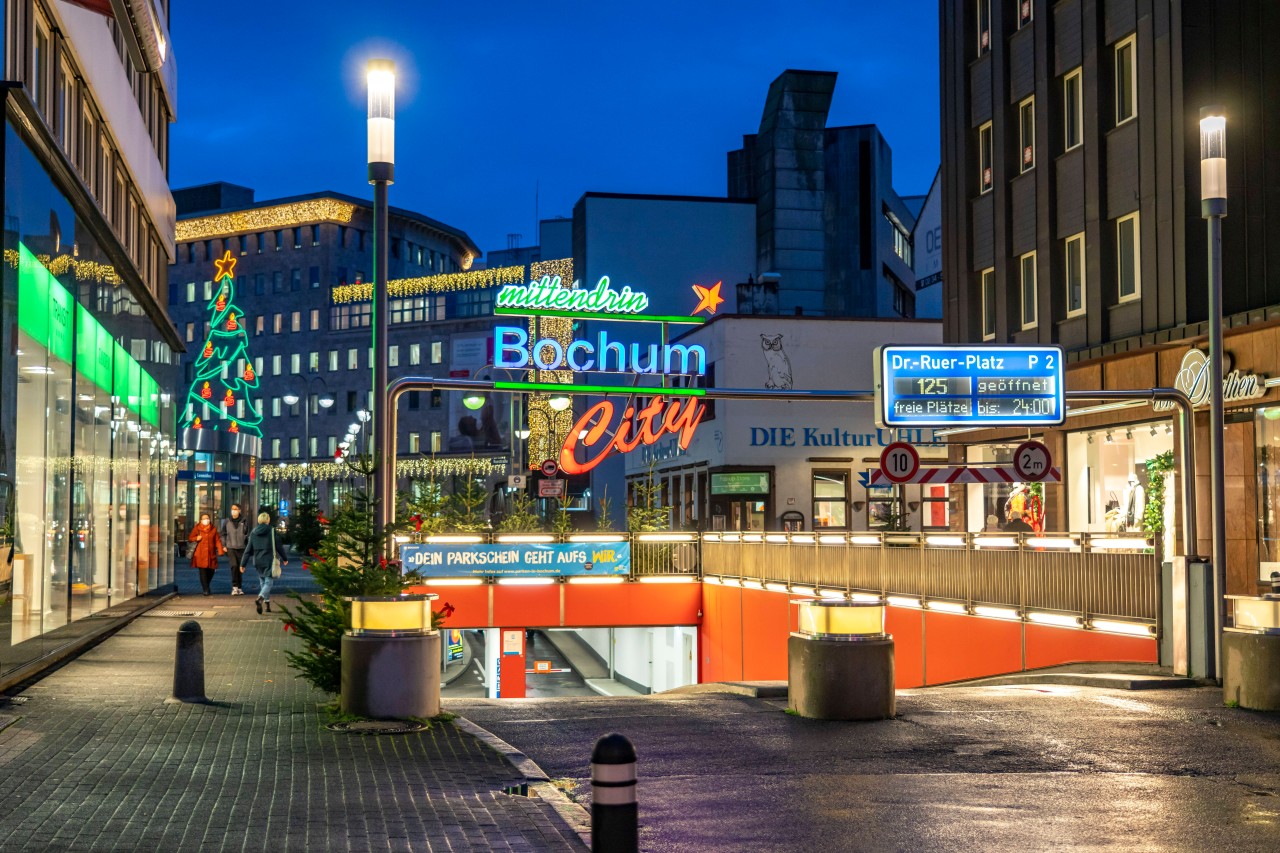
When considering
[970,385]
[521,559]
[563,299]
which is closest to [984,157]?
[563,299]

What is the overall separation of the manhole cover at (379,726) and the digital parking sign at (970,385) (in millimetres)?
10876

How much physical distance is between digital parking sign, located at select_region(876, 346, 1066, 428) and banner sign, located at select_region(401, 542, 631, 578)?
11215 millimetres

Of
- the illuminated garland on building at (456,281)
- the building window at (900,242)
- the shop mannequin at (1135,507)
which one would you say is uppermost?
the illuminated garland on building at (456,281)

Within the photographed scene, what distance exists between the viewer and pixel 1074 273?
1203 inches

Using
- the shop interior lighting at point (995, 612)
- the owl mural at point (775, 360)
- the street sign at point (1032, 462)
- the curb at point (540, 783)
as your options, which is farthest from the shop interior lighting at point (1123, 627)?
the owl mural at point (775, 360)

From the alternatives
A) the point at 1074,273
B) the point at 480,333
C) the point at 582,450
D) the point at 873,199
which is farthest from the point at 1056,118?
the point at 480,333

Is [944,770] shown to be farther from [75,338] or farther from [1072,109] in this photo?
[1072,109]

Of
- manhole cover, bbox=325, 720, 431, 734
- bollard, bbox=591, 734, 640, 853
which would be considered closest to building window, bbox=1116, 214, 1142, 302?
manhole cover, bbox=325, 720, 431, 734

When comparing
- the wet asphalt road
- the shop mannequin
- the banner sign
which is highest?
the shop mannequin

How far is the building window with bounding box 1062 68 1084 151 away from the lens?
99.7 ft

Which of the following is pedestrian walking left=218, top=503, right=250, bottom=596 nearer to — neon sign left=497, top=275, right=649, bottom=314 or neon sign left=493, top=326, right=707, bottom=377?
neon sign left=493, top=326, right=707, bottom=377

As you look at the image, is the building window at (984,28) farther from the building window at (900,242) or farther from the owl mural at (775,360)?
Result: the building window at (900,242)

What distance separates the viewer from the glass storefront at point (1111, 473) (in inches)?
1073

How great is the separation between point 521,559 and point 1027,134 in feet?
44.4
